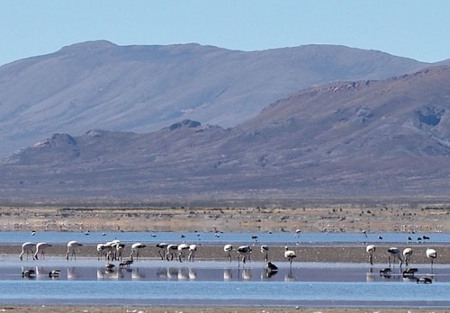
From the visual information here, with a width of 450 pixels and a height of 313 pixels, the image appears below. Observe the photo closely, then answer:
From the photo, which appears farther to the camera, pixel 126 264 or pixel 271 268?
pixel 126 264

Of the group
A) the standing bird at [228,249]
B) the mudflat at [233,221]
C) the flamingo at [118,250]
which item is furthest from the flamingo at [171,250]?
the mudflat at [233,221]

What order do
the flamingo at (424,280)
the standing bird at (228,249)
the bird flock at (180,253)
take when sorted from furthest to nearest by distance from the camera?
the standing bird at (228,249) < the bird flock at (180,253) < the flamingo at (424,280)

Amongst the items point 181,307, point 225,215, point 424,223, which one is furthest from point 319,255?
point 225,215

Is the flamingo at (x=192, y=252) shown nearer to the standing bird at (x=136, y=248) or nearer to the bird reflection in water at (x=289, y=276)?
the standing bird at (x=136, y=248)

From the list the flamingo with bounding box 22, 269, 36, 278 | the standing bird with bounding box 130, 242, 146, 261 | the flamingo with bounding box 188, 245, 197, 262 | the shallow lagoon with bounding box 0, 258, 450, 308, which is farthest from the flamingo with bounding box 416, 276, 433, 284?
the standing bird with bounding box 130, 242, 146, 261

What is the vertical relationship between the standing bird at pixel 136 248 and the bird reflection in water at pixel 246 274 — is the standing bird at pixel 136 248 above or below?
above

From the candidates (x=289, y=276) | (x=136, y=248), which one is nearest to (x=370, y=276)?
(x=289, y=276)

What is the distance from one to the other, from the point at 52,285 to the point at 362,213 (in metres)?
56.1

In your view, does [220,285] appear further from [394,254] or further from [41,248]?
[41,248]

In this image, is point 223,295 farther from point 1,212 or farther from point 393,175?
point 393,175

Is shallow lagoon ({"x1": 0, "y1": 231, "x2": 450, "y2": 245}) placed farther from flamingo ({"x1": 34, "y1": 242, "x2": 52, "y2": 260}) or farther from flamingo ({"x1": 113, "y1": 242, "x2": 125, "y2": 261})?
flamingo ({"x1": 113, "y1": 242, "x2": 125, "y2": 261})

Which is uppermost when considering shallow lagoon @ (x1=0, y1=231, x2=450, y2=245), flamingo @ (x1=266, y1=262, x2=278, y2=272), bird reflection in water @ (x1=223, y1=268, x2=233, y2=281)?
flamingo @ (x1=266, y1=262, x2=278, y2=272)

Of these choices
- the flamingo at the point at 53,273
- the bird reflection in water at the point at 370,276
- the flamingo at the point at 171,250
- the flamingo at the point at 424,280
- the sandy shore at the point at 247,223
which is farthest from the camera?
the sandy shore at the point at 247,223

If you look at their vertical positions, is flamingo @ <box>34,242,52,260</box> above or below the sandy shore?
above
